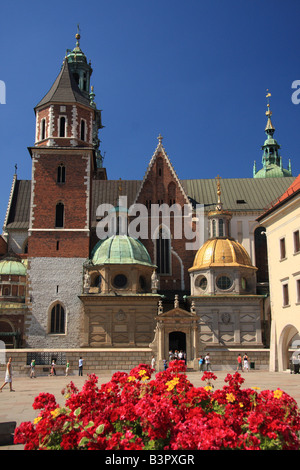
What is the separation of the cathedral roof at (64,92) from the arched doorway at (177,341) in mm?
20663

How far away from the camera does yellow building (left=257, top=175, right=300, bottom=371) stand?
29.5 meters

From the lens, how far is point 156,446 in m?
8.10

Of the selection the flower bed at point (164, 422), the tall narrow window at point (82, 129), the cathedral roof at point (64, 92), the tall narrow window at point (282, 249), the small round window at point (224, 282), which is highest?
the cathedral roof at point (64, 92)

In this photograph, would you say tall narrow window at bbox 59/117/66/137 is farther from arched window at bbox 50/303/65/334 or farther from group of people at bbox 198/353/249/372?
group of people at bbox 198/353/249/372

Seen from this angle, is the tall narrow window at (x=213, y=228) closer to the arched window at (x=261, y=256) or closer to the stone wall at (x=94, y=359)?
the arched window at (x=261, y=256)

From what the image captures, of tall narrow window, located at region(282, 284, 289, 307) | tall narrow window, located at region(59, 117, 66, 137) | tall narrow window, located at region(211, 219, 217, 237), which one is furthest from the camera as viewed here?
tall narrow window, located at region(211, 219, 217, 237)

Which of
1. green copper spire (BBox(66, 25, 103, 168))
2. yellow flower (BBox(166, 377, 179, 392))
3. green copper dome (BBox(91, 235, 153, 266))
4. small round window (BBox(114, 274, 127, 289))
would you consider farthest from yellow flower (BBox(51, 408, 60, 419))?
green copper spire (BBox(66, 25, 103, 168))

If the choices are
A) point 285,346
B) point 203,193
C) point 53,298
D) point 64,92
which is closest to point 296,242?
point 285,346

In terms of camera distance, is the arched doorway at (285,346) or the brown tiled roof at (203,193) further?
the brown tiled roof at (203,193)

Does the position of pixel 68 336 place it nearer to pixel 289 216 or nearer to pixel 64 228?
pixel 64 228

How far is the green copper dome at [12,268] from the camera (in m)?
41.9

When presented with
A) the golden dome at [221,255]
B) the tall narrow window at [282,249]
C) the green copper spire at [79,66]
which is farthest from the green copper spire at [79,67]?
the tall narrow window at [282,249]

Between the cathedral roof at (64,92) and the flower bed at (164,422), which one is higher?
the cathedral roof at (64,92)

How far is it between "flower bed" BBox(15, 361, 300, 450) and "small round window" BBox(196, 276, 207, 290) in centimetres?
3217
